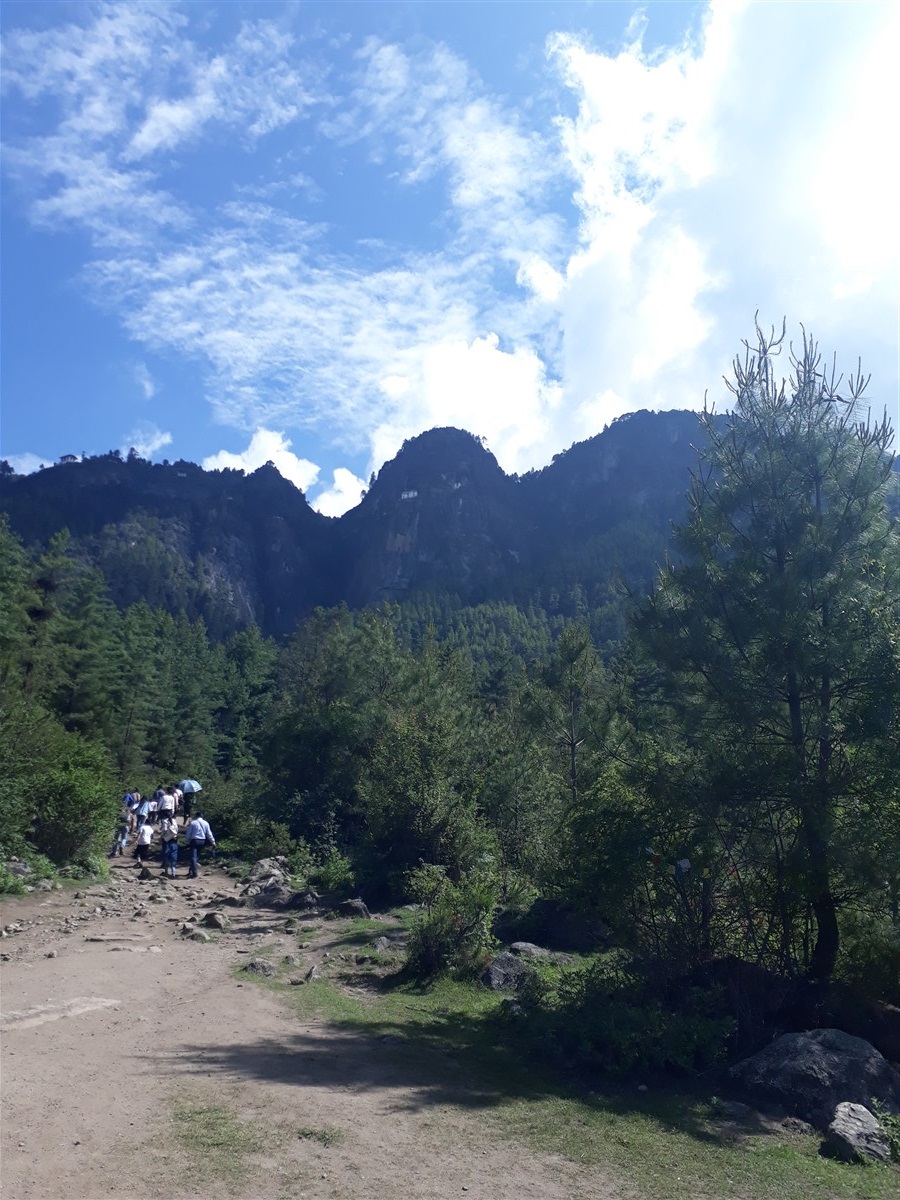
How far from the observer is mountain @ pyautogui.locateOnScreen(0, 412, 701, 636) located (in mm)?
134375

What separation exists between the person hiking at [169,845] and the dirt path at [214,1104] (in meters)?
9.07

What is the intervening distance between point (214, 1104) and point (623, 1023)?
13.9 feet

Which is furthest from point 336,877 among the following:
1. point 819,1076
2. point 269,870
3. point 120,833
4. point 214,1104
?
point 819,1076

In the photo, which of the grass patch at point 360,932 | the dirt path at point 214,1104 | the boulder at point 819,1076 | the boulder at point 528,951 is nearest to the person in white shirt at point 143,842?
the grass patch at point 360,932

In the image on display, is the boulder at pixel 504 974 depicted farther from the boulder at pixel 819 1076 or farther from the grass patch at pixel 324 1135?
the grass patch at pixel 324 1135

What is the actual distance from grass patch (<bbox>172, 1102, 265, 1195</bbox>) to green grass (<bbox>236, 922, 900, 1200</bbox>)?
1.97 m

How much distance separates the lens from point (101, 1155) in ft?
17.0

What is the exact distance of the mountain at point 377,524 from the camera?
134m

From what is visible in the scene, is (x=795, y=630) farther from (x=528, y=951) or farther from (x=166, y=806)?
(x=166, y=806)

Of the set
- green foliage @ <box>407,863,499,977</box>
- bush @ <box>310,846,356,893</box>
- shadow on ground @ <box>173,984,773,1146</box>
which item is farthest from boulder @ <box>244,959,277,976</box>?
bush @ <box>310,846,356,893</box>

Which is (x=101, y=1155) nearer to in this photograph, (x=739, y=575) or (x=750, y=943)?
(x=750, y=943)

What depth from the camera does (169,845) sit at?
66.0 feet

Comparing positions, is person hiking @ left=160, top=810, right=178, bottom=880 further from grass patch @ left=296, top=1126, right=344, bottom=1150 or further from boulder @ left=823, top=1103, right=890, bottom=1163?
boulder @ left=823, top=1103, right=890, bottom=1163

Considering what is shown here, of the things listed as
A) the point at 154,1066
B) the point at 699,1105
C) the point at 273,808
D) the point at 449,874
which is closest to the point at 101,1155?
the point at 154,1066
